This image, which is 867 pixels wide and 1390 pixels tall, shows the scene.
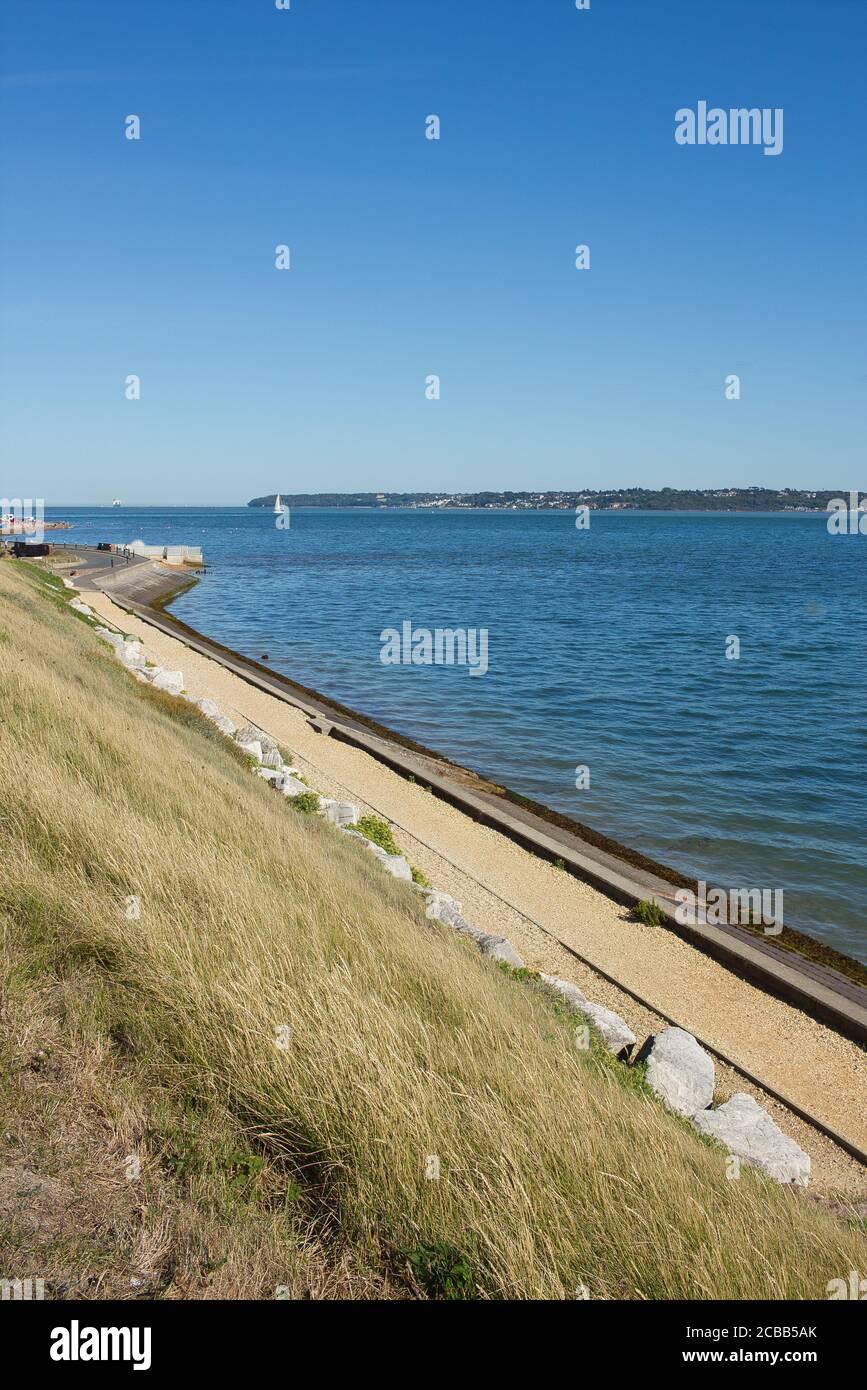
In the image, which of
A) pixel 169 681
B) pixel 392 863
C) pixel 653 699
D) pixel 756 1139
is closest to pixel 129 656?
pixel 169 681

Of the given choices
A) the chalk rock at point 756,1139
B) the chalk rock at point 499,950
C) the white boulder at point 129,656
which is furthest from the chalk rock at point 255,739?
the chalk rock at point 756,1139

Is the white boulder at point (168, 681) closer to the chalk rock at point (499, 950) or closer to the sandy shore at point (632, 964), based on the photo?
the sandy shore at point (632, 964)

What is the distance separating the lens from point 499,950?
9188mm

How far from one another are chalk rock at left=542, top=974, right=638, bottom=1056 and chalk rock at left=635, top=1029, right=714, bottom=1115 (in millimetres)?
170

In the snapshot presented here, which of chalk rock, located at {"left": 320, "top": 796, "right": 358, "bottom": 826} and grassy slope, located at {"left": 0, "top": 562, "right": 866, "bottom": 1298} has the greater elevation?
grassy slope, located at {"left": 0, "top": 562, "right": 866, "bottom": 1298}

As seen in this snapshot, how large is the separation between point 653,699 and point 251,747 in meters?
14.1

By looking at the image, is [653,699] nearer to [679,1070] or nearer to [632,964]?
[632,964]

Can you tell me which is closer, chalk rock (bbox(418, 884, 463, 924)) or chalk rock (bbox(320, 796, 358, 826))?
chalk rock (bbox(418, 884, 463, 924))

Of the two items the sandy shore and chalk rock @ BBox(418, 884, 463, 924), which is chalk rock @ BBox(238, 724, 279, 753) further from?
chalk rock @ BBox(418, 884, 463, 924)

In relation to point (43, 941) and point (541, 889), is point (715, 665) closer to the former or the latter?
point (541, 889)

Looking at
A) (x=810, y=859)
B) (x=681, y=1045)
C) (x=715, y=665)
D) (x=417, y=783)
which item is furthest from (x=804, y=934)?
(x=715, y=665)

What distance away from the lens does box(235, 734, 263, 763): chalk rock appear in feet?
51.9

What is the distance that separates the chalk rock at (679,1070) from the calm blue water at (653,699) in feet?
15.4

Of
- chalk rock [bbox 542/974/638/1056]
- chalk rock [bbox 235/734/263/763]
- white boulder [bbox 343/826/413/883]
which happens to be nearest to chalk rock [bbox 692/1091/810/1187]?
chalk rock [bbox 542/974/638/1056]
